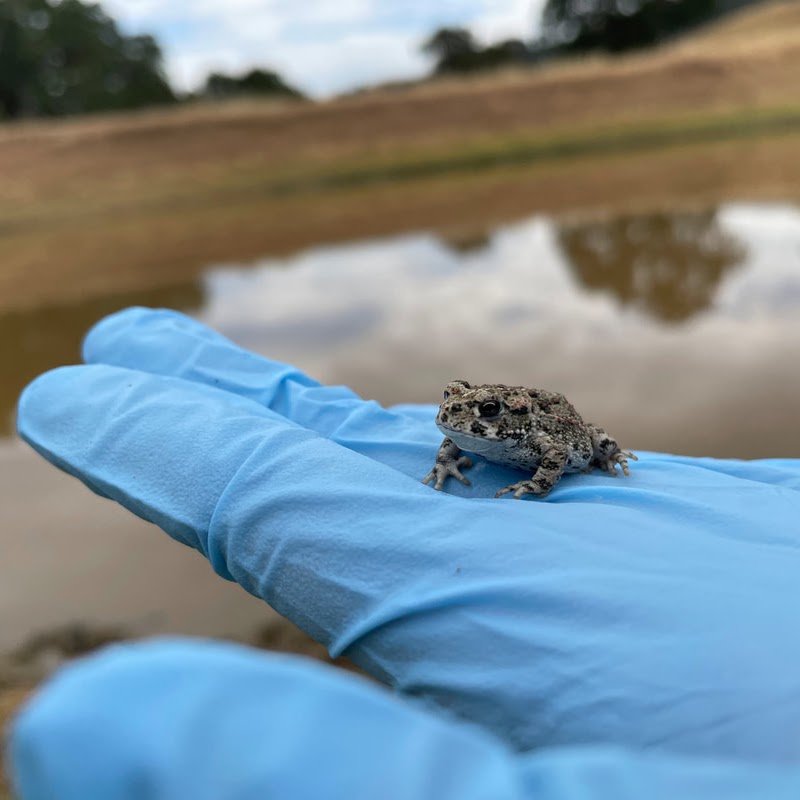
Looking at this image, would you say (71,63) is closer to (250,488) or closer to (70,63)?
(70,63)

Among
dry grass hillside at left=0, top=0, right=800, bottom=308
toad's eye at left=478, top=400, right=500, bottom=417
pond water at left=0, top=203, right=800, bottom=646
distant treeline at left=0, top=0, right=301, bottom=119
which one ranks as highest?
distant treeline at left=0, top=0, right=301, bottom=119

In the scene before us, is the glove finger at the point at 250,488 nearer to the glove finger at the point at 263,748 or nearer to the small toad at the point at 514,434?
the small toad at the point at 514,434

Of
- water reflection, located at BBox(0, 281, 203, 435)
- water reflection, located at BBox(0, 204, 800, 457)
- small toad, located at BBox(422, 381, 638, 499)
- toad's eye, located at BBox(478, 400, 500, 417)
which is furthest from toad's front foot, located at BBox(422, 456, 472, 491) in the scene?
water reflection, located at BBox(0, 281, 203, 435)

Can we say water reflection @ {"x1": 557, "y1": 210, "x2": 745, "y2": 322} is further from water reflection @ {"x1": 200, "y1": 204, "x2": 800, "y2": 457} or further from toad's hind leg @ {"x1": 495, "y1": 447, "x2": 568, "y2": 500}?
toad's hind leg @ {"x1": 495, "y1": 447, "x2": 568, "y2": 500}

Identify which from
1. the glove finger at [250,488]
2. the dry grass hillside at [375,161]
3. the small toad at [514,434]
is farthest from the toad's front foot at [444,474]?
the dry grass hillside at [375,161]

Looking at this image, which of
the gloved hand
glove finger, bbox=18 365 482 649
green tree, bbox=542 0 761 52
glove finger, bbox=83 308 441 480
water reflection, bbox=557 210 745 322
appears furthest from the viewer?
green tree, bbox=542 0 761 52

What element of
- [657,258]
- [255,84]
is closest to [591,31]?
[255,84]

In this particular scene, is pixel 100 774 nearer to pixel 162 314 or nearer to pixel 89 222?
pixel 162 314
